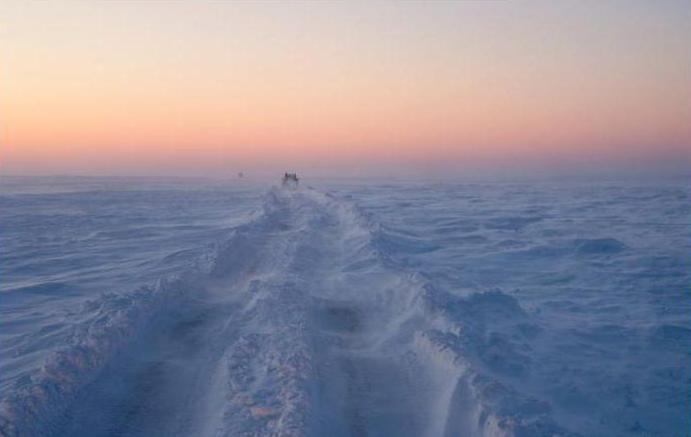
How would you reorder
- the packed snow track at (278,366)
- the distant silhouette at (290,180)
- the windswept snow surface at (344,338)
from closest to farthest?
the packed snow track at (278,366) < the windswept snow surface at (344,338) < the distant silhouette at (290,180)

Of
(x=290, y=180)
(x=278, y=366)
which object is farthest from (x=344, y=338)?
(x=290, y=180)

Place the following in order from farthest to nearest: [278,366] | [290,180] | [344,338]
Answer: [290,180], [344,338], [278,366]

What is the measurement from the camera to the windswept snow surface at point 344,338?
421cm

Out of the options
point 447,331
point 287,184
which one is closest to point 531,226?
point 447,331

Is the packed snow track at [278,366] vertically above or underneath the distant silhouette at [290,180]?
underneath

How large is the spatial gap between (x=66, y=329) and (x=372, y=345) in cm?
Answer: 406

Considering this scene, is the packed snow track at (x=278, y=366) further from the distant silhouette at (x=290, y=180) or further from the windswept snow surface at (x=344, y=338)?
the distant silhouette at (x=290, y=180)

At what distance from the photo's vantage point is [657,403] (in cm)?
475

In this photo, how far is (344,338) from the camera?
6.07 m

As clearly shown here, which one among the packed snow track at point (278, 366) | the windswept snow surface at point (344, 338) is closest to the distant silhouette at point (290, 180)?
the windswept snow surface at point (344, 338)

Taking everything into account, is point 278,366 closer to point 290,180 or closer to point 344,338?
point 344,338

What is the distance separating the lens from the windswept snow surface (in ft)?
13.8

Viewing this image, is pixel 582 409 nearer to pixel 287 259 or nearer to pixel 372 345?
pixel 372 345

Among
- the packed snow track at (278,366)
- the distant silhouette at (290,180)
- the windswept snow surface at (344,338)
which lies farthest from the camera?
the distant silhouette at (290,180)
